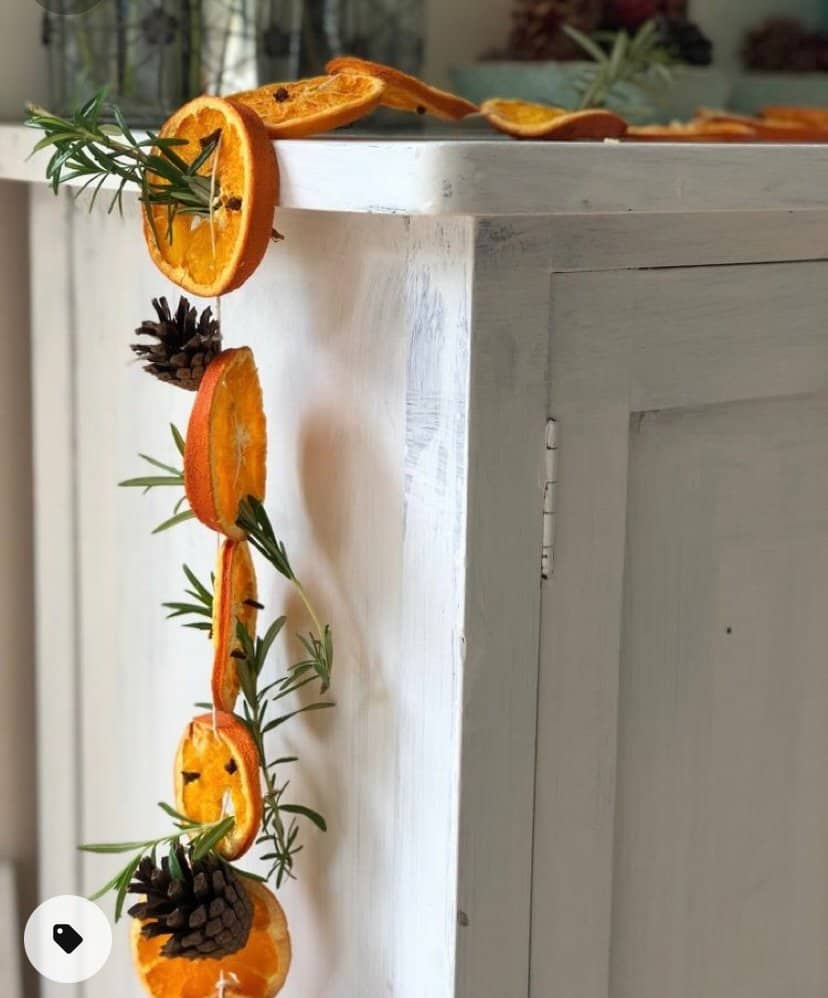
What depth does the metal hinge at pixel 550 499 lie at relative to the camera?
1.83ft

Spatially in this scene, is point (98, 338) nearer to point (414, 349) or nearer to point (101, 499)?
point (101, 499)

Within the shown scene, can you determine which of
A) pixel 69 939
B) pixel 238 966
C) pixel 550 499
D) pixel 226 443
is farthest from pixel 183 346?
pixel 69 939

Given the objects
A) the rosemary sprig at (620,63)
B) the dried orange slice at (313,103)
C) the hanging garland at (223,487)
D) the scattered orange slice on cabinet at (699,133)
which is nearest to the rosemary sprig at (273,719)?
the hanging garland at (223,487)

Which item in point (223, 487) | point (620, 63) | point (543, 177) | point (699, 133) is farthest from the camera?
point (620, 63)

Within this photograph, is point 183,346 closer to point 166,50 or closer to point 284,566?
point 284,566

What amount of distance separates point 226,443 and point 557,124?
0.22 m

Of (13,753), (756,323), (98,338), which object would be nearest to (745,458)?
(756,323)

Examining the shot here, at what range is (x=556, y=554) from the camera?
57 centimetres

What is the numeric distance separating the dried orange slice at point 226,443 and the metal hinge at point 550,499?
0.44ft

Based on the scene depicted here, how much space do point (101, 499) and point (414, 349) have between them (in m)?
0.38

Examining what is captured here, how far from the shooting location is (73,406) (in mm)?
907

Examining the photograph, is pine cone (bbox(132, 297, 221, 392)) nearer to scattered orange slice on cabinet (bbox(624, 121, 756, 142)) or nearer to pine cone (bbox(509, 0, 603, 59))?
scattered orange slice on cabinet (bbox(624, 121, 756, 142))

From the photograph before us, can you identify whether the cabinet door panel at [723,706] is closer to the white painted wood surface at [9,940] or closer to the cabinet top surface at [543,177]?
the cabinet top surface at [543,177]

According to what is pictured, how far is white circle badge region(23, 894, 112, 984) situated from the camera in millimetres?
927
